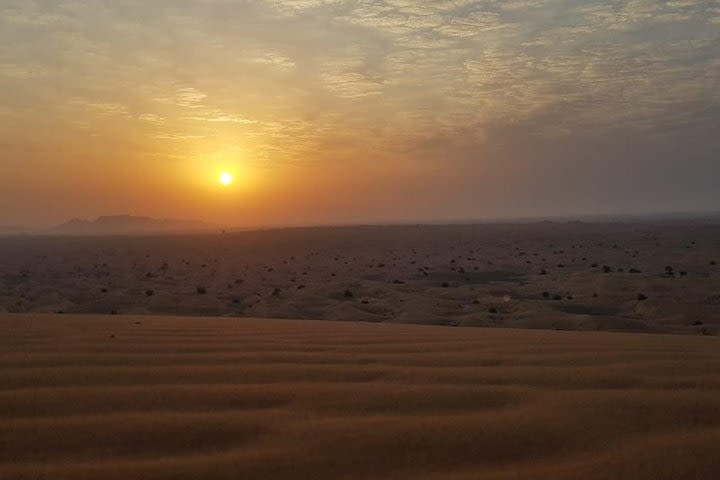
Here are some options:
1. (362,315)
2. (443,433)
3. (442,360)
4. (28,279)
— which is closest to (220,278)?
(28,279)

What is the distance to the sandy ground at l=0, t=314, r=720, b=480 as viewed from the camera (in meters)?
2.04

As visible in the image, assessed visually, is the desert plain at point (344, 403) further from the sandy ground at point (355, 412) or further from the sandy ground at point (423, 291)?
the sandy ground at point (423, 291)

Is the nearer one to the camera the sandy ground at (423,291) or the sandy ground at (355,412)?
the sandy ground at (355,412)

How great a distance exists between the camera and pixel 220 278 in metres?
22.0

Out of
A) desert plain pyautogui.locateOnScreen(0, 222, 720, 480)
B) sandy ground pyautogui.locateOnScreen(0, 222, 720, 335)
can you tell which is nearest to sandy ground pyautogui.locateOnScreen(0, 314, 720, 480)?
desert plain pyautogui.locateOnScreen(0, 222, 720, 480)

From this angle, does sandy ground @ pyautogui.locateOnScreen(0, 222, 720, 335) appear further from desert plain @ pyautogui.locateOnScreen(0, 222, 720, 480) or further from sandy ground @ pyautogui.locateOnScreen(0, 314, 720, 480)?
sandy ground @ pyautogui.locateOnScreen(0, 314, 720, 480)

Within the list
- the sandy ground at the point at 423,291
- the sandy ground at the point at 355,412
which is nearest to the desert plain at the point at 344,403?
the sandy ground at the point at 355,412

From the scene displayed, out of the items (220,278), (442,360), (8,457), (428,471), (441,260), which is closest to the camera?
(428,471)

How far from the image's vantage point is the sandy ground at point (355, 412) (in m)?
2.04

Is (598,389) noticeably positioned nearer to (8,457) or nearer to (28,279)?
(8,457)

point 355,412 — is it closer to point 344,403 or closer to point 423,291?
point 344,403

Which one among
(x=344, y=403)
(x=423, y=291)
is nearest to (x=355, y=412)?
(x=344, y=403)

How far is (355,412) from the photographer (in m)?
2.69

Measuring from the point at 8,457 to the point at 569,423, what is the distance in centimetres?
233
